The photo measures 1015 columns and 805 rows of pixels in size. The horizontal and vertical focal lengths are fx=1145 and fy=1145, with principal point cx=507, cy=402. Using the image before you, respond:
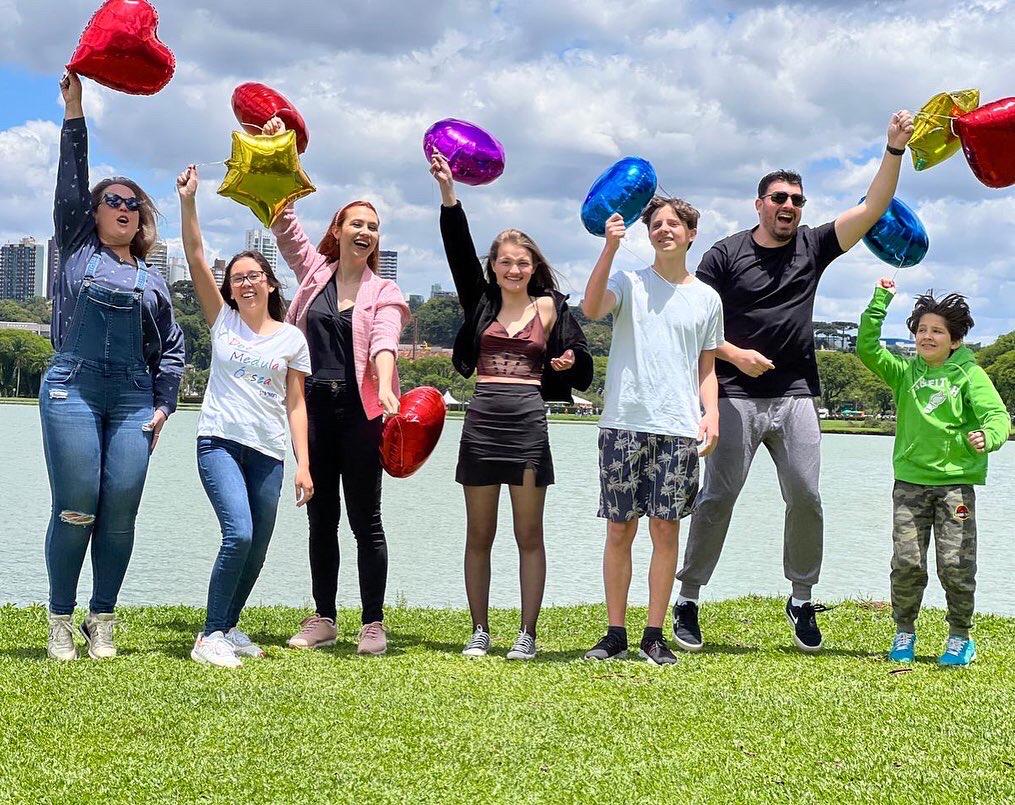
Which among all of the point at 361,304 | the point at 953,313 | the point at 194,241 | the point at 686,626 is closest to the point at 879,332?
the point at 953,313

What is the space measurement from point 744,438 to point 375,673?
2.13 m

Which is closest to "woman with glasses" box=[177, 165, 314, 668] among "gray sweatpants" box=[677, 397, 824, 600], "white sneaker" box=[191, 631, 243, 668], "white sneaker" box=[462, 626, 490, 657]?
"white sneaker" box=[191, 631, 243, 668]

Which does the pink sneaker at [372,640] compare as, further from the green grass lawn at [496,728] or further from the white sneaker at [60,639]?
the white sneaker at [60,639]

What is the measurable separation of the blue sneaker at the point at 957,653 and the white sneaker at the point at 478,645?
2.17m

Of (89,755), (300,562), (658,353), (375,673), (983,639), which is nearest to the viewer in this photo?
(89,755)

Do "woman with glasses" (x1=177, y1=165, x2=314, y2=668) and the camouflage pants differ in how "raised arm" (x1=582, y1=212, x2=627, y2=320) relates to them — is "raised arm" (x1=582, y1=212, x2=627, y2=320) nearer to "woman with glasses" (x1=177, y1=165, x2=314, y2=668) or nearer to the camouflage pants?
"woman with glasses" (x1=177, y1=165, x2=314, y2=668)

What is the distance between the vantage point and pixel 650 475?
5.27 m

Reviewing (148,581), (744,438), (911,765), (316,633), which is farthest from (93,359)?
(148,581)

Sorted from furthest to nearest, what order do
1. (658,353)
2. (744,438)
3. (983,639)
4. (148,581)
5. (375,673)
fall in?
(148,581) < (983,639) < (744,438) < (658,353) < (375,673)

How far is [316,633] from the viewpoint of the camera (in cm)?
571

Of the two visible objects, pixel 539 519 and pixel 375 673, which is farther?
pixel 539 519

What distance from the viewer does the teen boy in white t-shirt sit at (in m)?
5.24

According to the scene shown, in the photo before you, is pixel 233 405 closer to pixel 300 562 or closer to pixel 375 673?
pixel 375 673

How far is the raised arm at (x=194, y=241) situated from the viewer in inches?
202
